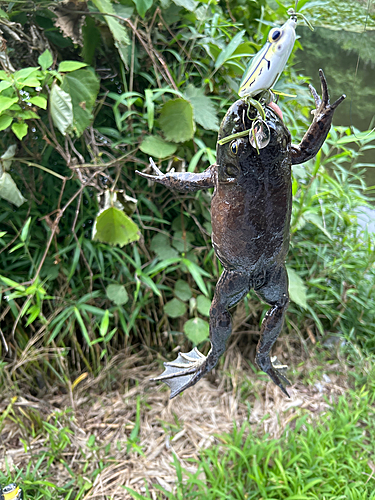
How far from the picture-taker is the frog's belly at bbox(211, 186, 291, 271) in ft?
1.65

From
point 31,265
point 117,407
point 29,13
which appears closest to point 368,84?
point 29,13

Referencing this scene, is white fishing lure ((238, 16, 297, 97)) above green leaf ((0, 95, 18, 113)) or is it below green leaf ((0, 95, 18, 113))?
above

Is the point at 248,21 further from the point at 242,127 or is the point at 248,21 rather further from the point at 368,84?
the point at 242,127

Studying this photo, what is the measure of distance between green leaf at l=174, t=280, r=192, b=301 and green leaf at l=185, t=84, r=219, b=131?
53cm

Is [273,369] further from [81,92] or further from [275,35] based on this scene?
[81,92]

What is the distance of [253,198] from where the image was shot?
0.50 m

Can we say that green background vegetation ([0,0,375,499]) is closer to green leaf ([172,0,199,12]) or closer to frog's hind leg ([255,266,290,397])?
green leaf ([172,0,199,12])

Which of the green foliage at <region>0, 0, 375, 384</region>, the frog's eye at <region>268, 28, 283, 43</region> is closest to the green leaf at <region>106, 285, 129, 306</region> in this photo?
the green foliage at <region>0, 0, 375, 384</region>

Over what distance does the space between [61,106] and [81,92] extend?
0.08 metres

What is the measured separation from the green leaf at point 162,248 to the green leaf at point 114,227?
0.94 ft

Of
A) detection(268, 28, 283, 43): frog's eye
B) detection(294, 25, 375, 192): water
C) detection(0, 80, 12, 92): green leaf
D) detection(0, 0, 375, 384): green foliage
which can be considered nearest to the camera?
detection(268, 28, 283, 43): frog's eye

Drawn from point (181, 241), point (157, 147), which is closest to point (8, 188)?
point (157, 147)

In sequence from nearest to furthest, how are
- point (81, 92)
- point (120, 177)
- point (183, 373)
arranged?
point (183, 373) < point (81, 92) < point (120, 177)

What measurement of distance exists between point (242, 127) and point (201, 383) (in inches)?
48.7
